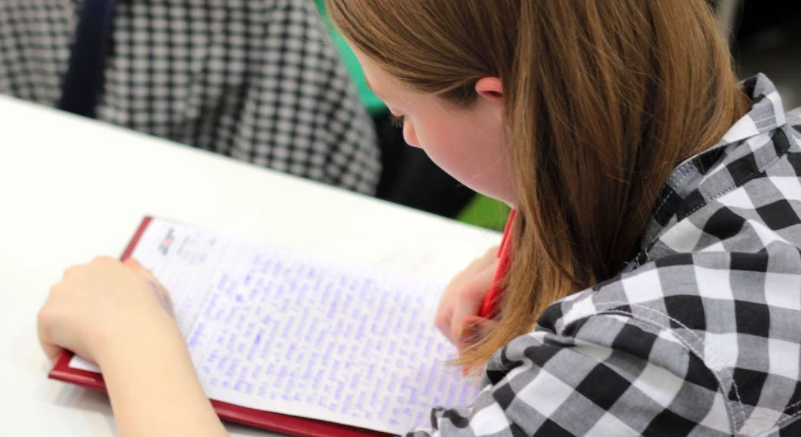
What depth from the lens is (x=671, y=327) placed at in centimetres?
48

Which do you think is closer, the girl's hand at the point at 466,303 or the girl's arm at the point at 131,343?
the girl's arm at the point at 131,343

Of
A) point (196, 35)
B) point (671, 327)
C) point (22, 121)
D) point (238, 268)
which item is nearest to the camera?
point (671, 327)

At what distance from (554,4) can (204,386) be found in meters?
0.42

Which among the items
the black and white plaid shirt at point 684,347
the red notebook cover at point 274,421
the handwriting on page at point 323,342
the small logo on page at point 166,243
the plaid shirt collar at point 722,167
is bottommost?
the red notebook cover at point 274,421

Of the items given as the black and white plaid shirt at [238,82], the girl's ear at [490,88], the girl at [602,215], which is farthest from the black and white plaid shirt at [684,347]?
the black and white plaid shirt at [238,82]

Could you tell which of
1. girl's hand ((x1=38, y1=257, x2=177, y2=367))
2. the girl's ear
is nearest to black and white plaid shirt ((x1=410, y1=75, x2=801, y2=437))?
the girl's ear

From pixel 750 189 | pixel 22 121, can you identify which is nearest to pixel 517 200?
pixel 750 189

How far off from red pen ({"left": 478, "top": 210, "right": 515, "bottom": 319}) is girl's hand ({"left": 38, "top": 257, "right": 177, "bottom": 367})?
28 cm

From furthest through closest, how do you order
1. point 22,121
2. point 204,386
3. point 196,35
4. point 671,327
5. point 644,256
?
point 196,35
point 22,121
point 204,386
point 644,256
point 671,327

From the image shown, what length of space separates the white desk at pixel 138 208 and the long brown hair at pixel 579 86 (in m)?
0.29

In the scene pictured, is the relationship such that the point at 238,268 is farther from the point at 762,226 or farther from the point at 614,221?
the point at 762,226

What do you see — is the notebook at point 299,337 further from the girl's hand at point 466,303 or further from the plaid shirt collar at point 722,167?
→ the plaid shirt collar at point 722,167

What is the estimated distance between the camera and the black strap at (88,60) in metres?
1.12

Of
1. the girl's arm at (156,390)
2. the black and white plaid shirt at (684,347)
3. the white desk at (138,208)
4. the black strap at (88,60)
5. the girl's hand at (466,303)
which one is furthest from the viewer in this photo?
the black strap at (88,60)
